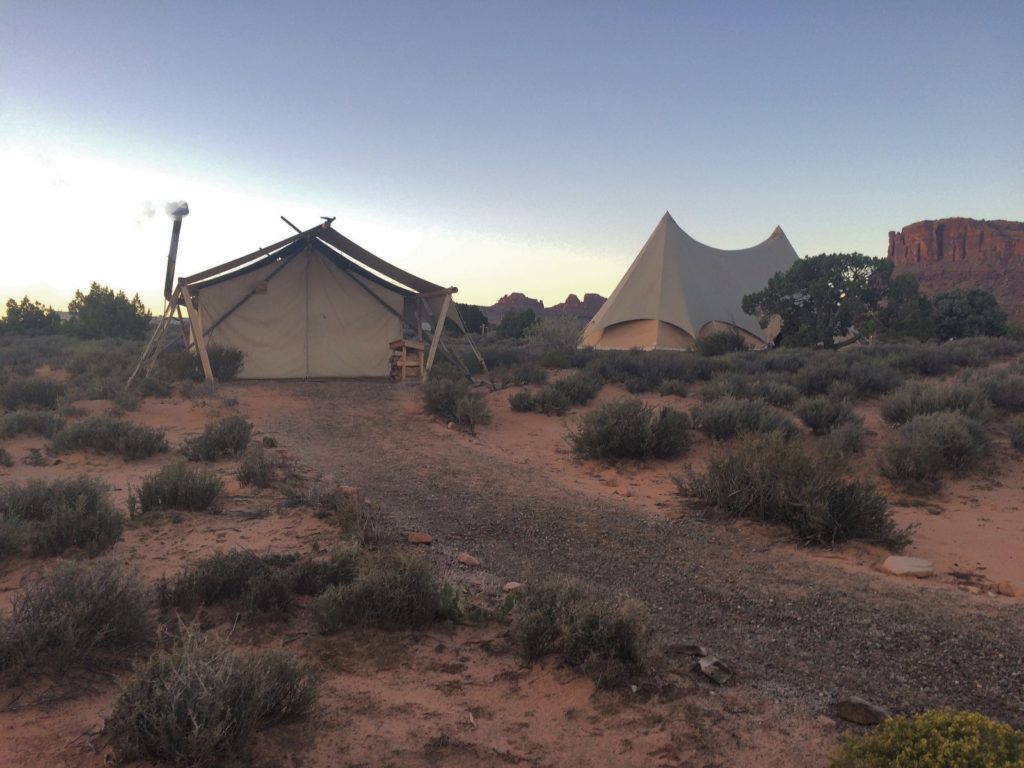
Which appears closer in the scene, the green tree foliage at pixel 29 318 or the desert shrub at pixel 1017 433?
the desert shrub at pixel 1017 433

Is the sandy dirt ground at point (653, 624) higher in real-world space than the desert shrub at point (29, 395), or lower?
lower

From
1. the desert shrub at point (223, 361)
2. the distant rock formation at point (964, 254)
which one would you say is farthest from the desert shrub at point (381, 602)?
the distant rock formation at point (964, 254)

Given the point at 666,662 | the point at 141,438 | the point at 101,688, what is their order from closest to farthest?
1. the point at 101,688
2. the point at 666,662
3. the point at 141,438

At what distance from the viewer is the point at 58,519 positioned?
488 cm

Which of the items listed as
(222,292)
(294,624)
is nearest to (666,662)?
(294,624)

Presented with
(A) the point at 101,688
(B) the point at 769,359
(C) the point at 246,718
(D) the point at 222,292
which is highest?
(D) the point at 222,292

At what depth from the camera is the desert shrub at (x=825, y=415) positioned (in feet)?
30.5

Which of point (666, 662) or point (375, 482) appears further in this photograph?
point (375, 482)

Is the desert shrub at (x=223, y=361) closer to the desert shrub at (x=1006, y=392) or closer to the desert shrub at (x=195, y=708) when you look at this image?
the desert shrub at (x=195, y=708)

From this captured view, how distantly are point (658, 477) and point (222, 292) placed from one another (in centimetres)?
1325

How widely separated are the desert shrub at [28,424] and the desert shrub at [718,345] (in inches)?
792

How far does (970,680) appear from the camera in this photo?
3133 mm

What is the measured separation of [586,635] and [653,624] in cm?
77

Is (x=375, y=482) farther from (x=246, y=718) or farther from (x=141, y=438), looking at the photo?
(x=246, y=718)
